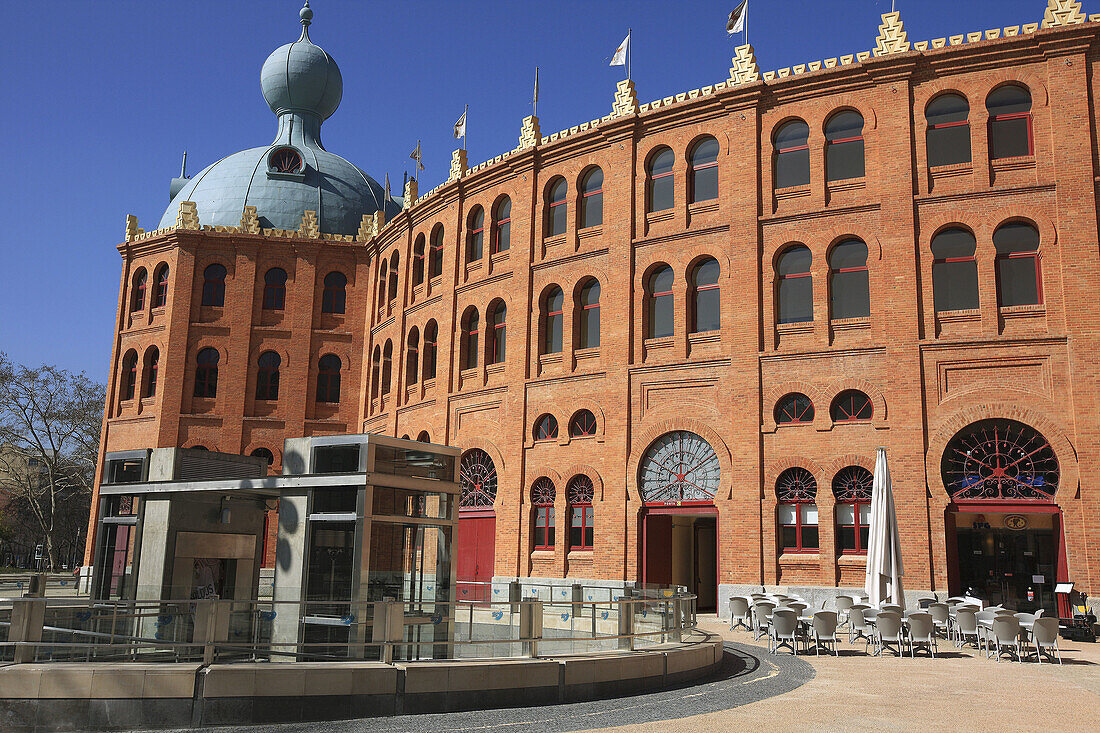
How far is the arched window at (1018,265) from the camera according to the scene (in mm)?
24906

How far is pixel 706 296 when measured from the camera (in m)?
28.9

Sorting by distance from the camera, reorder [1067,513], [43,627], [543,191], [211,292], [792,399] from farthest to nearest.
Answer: [211,292] → [543,191] → [792,399] → [1067,513] → [43,627]

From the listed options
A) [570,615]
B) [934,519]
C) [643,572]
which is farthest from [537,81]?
[570,615]

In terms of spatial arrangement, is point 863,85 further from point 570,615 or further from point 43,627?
point 43,627

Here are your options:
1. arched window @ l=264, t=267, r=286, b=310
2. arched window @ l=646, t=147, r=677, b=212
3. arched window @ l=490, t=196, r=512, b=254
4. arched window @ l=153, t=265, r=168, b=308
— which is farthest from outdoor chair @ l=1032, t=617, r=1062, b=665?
arched window @ l=153, t=265, r=168, b=308

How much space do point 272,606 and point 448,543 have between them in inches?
212

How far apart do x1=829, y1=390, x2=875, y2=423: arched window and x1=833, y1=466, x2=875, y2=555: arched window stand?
4.50ft

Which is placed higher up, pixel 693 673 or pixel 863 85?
pixel 863 85

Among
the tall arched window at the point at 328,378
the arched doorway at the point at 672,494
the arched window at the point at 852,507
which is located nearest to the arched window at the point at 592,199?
the arched doorway at the point at 672,494

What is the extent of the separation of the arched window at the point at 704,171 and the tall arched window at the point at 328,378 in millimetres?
20343

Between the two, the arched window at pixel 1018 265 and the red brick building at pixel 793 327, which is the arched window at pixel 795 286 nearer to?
the red brick building at pixel 793 327

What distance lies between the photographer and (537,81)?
113 ft

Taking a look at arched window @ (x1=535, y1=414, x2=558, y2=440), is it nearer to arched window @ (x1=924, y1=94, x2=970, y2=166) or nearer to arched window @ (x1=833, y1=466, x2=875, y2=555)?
arched window @ (x1=833, y1=466, x2=875, y2=555)

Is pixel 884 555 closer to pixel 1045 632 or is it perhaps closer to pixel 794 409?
pixel 1045 632
